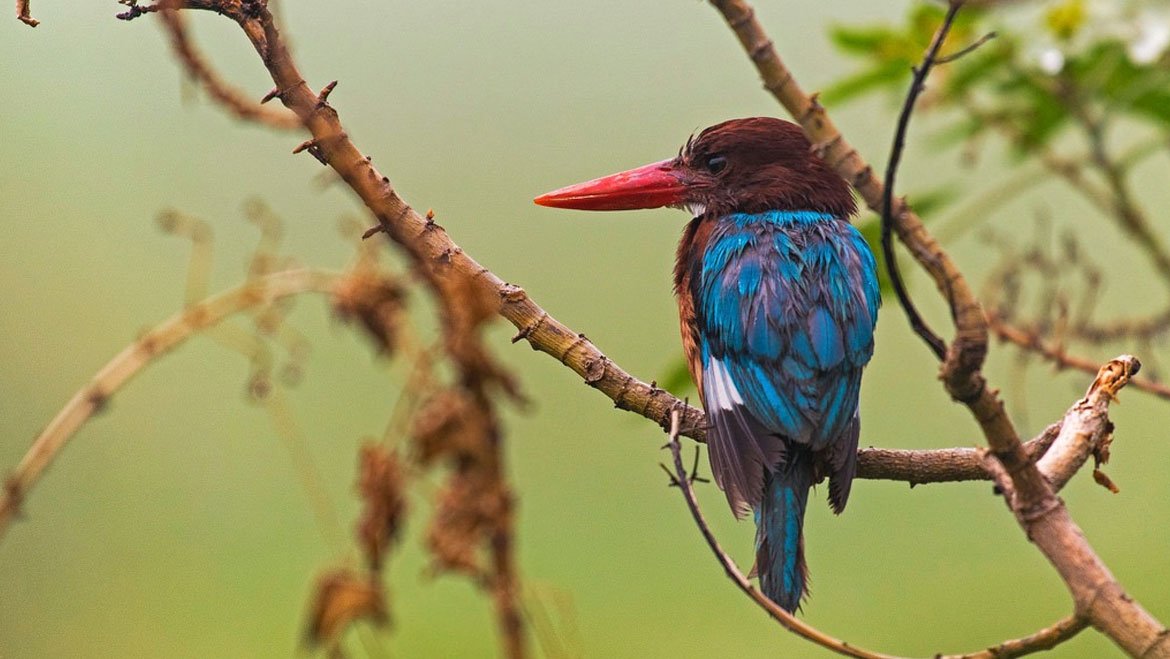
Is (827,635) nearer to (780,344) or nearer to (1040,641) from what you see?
(1040,641)

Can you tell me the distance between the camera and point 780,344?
78.6 inches

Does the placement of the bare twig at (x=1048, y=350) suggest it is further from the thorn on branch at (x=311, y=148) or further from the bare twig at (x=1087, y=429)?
the thorn on branch at (x=311, y=148)

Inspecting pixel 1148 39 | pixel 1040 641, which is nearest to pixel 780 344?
pixel 1148 39

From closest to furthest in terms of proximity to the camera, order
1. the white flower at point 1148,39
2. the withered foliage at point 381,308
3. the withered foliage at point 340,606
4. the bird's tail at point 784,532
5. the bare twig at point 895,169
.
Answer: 1. the withered foliage at point 340,606
2. the withered foliage at point 381,308
3. the bare twig at point 895,169
4. the bird's tail at point 784,532
5. the white flower at point 1148,39

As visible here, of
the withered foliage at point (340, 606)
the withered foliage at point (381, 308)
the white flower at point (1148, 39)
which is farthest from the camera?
the white flower at point (1148, 39)

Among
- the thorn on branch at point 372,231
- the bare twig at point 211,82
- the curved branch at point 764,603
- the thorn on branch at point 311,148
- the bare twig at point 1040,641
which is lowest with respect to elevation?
the bare twig at point 1040,641

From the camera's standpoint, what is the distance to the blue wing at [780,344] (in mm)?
1917

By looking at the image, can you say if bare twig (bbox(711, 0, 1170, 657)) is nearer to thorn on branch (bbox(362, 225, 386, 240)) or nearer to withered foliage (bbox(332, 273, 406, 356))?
withered foliage (bbox(332, 273, 406, 356))

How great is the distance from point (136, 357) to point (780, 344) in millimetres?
1053

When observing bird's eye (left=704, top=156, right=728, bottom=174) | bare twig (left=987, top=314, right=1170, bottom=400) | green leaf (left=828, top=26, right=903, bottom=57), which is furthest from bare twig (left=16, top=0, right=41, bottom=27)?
bare twig (left=987, top=314, right=1170, bottom=400)

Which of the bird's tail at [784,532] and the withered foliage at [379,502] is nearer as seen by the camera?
the withered foliage at [379,502]

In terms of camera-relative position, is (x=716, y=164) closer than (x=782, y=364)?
No

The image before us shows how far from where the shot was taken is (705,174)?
2.49m

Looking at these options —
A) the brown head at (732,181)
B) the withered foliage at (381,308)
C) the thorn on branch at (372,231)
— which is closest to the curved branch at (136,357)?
the thorn on branch at (372,231)
